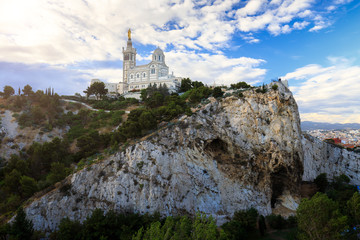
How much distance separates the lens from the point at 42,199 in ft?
77.7

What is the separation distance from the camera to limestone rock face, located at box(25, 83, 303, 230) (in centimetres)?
2520

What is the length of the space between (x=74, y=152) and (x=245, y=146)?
107 ft

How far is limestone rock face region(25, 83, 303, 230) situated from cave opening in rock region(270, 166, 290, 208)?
15 centimetres

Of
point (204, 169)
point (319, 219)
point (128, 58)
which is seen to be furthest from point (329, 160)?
point (128, 58)

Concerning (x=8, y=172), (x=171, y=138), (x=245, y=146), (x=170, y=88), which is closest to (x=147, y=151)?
(x=171, y=138)

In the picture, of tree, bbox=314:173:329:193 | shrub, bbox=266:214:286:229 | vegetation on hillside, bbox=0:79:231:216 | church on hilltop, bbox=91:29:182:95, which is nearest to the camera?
vegetation on hillside, bbox=0:79:231:216

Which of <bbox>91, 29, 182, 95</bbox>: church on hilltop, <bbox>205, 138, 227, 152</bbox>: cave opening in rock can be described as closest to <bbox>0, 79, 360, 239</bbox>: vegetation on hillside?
<bbox>205, 138, 227, 152</bbox>: cave opening in rock

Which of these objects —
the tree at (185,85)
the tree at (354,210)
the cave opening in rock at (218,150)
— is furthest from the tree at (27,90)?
the tree at (354,210)

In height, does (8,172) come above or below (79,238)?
above

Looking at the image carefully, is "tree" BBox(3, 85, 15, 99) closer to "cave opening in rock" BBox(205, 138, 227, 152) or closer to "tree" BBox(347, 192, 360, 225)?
"cave opening in rock" BBox(205, 138, 227, 152)

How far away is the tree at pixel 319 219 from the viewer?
Answer: 62.5ft

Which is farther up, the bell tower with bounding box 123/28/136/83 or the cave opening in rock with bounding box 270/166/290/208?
the bell tower with bounding box 123/28/136/83

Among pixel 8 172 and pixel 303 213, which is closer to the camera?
pixel 303 213

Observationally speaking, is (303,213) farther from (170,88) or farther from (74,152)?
(170,88)
